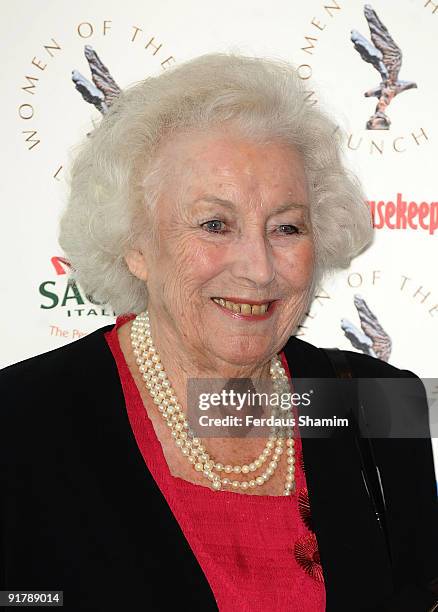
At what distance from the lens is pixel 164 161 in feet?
5.06

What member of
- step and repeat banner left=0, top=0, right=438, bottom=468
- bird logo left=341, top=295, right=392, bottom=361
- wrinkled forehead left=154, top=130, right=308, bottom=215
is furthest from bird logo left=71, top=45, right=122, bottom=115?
bird logo left=341, top=295, right=392, bottom=361

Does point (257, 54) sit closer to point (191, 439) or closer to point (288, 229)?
point (288, 229)

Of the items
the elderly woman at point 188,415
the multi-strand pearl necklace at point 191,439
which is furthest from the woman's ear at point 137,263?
the multi-strand pearl necklace at point 191,439

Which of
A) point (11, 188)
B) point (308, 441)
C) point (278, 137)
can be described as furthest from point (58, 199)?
Answer: point (308, 441)

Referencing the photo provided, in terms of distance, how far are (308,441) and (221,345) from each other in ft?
1.01

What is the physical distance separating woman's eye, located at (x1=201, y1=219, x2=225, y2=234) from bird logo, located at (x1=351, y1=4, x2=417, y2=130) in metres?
0.70

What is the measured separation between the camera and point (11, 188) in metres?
1.96

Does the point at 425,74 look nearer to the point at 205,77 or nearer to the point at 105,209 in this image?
the point at 205,77

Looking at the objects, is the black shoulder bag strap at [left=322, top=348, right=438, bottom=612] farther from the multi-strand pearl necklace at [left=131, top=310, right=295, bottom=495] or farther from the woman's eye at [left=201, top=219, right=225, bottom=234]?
the woman's eye at [left=201, top=219, right=225, bottom=234]

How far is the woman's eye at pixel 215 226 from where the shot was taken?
1.49 meters

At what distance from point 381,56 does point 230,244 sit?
0.80 m

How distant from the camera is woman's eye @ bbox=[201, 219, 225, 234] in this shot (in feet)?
4.90

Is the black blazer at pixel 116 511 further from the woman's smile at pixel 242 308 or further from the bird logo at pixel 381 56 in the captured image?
the bird logo at pixel 381 56

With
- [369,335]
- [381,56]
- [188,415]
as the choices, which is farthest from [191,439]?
[381,56]
